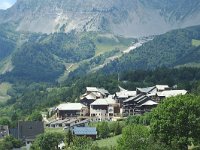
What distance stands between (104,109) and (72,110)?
10831mm

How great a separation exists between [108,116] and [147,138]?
7710 centimetres

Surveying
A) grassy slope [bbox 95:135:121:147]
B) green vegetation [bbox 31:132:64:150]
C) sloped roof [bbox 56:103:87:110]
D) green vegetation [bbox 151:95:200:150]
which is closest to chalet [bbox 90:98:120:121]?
sloped roof [bbox 56:103:87:110]

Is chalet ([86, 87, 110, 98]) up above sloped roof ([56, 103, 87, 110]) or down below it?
above

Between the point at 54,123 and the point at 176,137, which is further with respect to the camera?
the point at 54,123

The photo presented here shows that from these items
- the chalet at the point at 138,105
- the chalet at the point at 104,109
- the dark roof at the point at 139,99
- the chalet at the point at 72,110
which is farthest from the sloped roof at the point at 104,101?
the dark roof at the point at 139,99

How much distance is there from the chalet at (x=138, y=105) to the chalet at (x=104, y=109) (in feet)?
15.6

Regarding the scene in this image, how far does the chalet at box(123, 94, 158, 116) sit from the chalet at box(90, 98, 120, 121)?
15.6 ft

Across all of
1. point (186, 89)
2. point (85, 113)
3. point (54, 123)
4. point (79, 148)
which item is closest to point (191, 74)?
point (186, 89)

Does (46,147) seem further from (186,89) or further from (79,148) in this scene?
(186,89)

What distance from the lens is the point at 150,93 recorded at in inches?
5709

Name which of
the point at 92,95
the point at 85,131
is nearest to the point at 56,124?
the point at 92,95

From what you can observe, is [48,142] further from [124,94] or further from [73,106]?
[73,106]

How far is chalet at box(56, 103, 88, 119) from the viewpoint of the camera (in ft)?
490

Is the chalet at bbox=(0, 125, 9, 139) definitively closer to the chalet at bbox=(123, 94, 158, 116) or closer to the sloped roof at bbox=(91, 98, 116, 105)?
the sloped roof at bbox=(91, 98, 116, 105)
